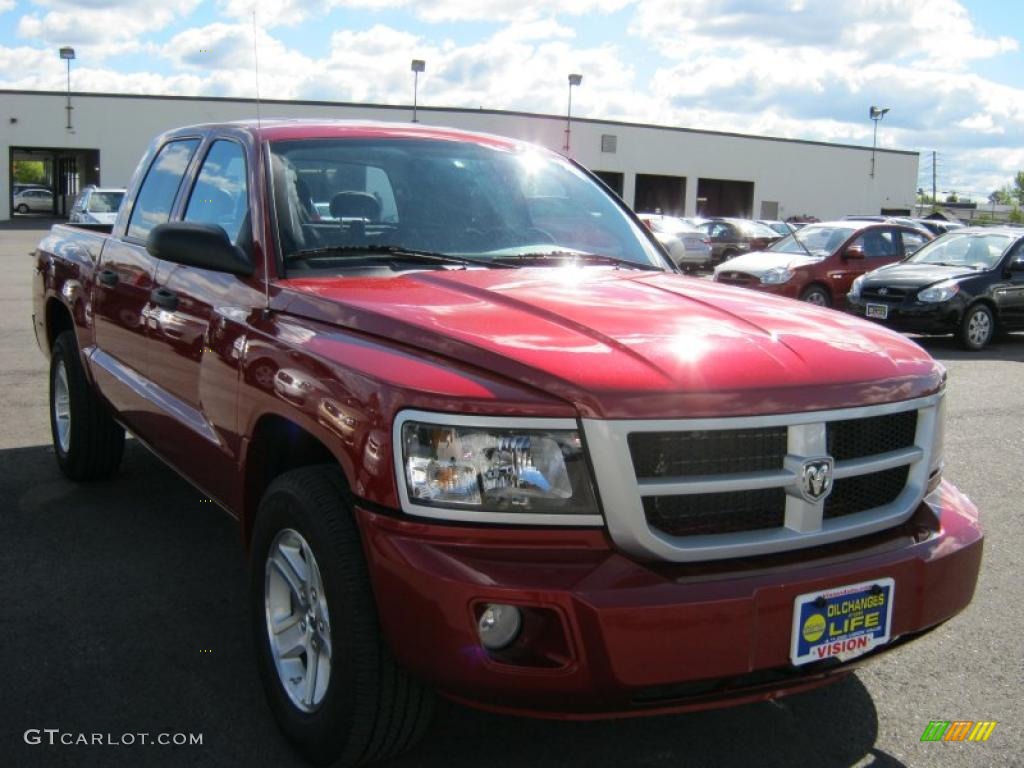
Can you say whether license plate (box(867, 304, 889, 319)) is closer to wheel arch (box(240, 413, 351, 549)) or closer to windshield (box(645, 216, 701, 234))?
wheel arch (box(240, 413, 351, 549))

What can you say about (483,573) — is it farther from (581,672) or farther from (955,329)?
(955,329)

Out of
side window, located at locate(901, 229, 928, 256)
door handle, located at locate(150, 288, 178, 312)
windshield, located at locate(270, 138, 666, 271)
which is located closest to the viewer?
windshield, located at locate(270, 138, 666, 271)

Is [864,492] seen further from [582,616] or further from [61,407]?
[61,407]

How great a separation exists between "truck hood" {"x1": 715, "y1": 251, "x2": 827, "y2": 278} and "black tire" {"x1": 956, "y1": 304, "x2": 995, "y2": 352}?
9.06 ft

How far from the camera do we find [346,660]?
2.65m

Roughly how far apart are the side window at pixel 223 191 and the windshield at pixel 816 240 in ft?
42.7

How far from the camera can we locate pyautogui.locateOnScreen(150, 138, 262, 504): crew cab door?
3518 mm

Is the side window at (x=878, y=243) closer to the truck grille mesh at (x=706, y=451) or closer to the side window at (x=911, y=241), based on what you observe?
the side window at (x=911, y=241)

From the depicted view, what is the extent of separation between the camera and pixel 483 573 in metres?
2.40

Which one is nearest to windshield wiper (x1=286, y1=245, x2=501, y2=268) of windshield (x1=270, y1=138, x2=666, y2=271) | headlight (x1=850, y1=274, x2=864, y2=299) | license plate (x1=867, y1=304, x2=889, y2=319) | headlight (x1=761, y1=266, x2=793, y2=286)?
windshield (x1=270, y1=138, x2=666, y2=271)

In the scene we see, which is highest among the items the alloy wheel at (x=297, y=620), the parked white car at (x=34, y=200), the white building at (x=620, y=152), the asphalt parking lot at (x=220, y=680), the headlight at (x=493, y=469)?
the white building at (x=620, y=152)

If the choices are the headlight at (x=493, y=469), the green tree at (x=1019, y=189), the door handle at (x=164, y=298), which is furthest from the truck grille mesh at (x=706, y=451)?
the green tree at (x=1019, y=189)

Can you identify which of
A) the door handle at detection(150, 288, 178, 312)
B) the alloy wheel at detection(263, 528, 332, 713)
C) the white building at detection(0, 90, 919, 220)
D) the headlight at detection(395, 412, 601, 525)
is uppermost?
the white building at detection(0, 90, 919, 220)

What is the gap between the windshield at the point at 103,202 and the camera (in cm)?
2430
